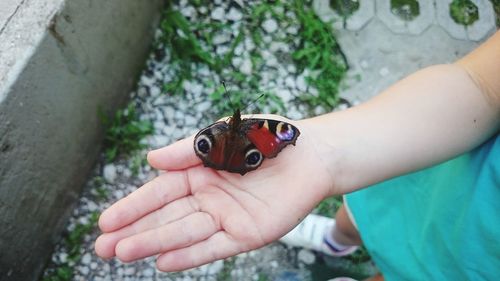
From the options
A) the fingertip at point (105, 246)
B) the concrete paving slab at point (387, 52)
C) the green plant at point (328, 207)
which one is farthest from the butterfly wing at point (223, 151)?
the concrete paving slab at point (387, 52)

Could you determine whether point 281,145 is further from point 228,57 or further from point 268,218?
point 228,57

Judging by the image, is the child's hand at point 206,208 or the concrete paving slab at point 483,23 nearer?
the child's hand at point 206,208

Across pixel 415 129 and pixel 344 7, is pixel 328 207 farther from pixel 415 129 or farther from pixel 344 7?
pixel 344 7

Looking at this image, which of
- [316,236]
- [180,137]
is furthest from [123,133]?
[316,236]

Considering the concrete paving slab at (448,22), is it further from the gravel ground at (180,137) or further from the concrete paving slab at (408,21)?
the gravel ground at (180,137)

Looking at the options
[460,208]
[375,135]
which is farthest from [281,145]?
[460,208]

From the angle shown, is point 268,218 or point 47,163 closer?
point 268,218
